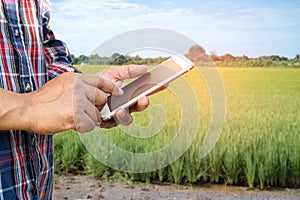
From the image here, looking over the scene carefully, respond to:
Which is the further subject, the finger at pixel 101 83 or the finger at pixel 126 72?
the finger at pixel 126 72

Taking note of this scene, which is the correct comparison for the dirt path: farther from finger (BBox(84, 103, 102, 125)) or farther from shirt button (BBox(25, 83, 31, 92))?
finger (BBox(84, 103, 102, 125))

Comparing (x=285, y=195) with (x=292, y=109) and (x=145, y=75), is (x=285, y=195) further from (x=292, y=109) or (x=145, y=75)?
(x=145, y=75)

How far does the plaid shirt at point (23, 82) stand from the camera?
819 millimetres

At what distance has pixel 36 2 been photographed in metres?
0.94

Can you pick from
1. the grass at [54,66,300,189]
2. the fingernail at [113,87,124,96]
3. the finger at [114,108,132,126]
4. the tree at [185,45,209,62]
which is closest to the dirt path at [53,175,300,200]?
the grass at [54,66,300,189]

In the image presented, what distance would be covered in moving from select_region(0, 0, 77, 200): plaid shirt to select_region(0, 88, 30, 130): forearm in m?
0.11

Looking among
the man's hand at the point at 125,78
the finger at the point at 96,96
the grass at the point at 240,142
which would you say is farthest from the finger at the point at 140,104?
the grass at the point at 240,142

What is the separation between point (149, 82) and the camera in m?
0.79

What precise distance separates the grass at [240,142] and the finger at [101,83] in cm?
151

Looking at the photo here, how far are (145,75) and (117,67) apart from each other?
0.45 ft

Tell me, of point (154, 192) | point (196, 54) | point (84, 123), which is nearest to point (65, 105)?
point (84, 123)

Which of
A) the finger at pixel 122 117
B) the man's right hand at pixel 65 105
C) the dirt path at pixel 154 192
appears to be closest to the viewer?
the man's right hand at pixel 65 105

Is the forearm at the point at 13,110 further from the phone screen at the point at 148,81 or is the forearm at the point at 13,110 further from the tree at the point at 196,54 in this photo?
the tree at the point at 196,54

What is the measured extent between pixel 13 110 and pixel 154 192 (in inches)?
66.9
